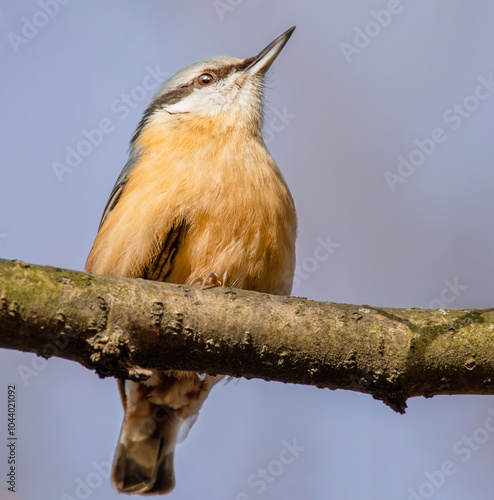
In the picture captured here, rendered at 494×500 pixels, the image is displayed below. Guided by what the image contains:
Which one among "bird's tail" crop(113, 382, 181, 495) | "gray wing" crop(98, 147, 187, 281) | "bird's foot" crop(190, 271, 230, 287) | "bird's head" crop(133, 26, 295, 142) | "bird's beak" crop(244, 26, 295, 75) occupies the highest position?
"bird's beak" crop(244, 26, 295, 75)

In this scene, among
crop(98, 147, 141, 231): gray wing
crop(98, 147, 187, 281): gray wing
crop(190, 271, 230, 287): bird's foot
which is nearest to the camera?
A: crop(190, 271, 230, 287): bird's foot

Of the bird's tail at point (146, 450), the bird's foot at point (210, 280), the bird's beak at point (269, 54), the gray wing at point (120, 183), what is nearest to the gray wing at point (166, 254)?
the bird's foot at point (210, 280)

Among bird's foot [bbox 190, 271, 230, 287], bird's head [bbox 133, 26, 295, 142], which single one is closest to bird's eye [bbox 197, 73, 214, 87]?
bird's head [bbox 133, 26, 295, 142]

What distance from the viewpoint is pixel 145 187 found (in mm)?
4637

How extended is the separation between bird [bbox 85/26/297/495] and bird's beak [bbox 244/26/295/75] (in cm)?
9

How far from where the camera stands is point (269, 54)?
242 inches

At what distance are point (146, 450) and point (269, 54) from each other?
4.07 m

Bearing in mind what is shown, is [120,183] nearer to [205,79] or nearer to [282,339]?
[205,79]

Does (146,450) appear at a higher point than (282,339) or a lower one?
lower

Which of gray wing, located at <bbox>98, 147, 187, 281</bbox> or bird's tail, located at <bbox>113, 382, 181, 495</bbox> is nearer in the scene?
gray wing, located at <bbox>98, 147, 187, 281</bbox>

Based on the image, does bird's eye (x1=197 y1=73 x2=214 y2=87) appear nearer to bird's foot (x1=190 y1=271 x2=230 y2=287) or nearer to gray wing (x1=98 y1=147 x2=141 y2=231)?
gray wing (x1=98 y1=147 x2=141 y2=231)

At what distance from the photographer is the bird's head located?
5.51 meters

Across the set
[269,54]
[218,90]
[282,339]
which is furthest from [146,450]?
[269,54]

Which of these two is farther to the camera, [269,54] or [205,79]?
[269,54]
